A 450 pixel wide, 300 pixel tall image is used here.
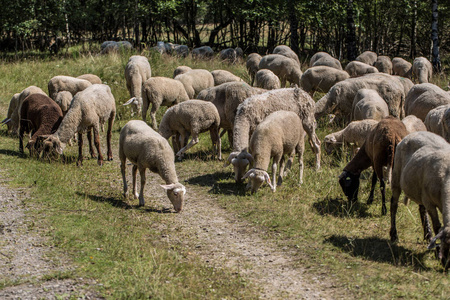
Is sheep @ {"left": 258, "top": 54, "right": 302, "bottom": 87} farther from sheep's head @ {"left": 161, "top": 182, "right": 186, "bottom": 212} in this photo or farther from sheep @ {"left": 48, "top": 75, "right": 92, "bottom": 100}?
sheep's head @ {"left": 161, "top": 182, "right": 186, "bottom": 212}

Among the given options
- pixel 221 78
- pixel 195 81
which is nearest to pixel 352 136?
pixel 195 81

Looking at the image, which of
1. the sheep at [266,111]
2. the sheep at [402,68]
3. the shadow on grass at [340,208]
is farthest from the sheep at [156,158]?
the sheep at [402,68]

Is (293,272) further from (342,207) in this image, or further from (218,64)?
(218,64)

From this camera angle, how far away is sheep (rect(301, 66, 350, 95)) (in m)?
16.2

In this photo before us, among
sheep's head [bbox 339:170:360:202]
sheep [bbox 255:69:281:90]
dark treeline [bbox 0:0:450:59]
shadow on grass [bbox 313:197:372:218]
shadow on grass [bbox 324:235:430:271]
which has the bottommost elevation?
shadow on grass [bbox 313:197:372:218]

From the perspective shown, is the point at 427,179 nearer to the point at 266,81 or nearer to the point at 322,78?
the point at 266,81

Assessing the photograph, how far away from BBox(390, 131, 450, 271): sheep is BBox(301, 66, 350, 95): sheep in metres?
9.55

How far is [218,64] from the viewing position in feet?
73.1

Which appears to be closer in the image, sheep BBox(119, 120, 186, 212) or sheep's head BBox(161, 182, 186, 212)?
sheep's head BBox(161, 182, 186, 212)

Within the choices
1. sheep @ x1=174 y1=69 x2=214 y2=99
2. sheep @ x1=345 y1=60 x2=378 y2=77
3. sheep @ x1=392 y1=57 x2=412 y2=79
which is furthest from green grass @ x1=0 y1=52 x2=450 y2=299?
sheep @ x1=392 y1=57 x2=412 y2=79

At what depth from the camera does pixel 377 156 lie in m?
7.91

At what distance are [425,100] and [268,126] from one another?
16.6ft

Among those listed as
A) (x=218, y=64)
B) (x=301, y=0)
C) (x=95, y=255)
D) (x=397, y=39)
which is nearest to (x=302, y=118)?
(x=95, y=255)

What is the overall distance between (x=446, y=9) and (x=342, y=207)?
84.3 feet
